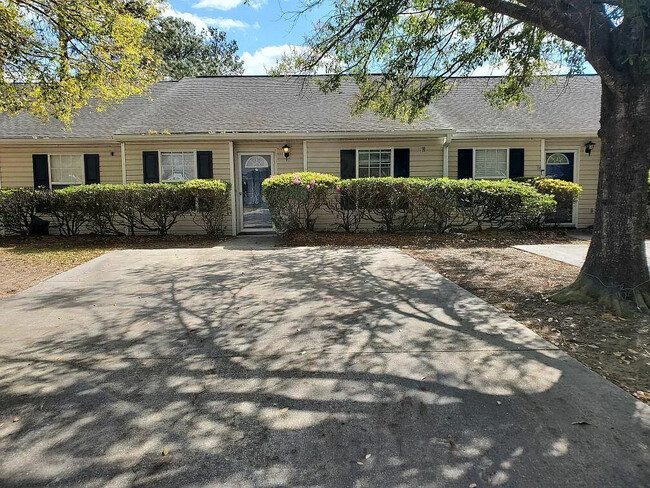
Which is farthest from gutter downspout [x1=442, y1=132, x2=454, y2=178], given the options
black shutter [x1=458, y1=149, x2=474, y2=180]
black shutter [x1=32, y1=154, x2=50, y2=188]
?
black shutter [x1=32, y1=154, x2=50, y2=188]

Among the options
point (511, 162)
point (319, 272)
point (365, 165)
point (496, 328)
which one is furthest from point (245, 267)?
point (511, 162)

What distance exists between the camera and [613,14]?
5.40m

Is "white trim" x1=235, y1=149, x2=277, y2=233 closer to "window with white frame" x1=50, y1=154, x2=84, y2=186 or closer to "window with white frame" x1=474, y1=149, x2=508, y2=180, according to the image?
"window with white frame" x1=50, y1=154, x2=84, y2=186

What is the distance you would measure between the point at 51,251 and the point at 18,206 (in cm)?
262

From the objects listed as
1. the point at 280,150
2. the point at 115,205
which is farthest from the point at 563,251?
the point at 115,205

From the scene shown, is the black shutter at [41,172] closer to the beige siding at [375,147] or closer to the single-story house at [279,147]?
the single-story house at [279,147]

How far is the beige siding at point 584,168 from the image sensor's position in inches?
481

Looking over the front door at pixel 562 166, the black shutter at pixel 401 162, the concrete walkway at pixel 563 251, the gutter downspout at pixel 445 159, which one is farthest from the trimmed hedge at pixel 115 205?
the front door at pixel 562 166

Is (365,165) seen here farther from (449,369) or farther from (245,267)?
(449,369)

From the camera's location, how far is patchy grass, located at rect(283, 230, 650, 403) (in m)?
3.47

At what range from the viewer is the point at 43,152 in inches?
479

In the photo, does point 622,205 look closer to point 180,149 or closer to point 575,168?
point 575,168

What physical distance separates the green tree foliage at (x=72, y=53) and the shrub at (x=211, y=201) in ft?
8.31

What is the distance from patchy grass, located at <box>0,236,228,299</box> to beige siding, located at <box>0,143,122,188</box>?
2179 mm
